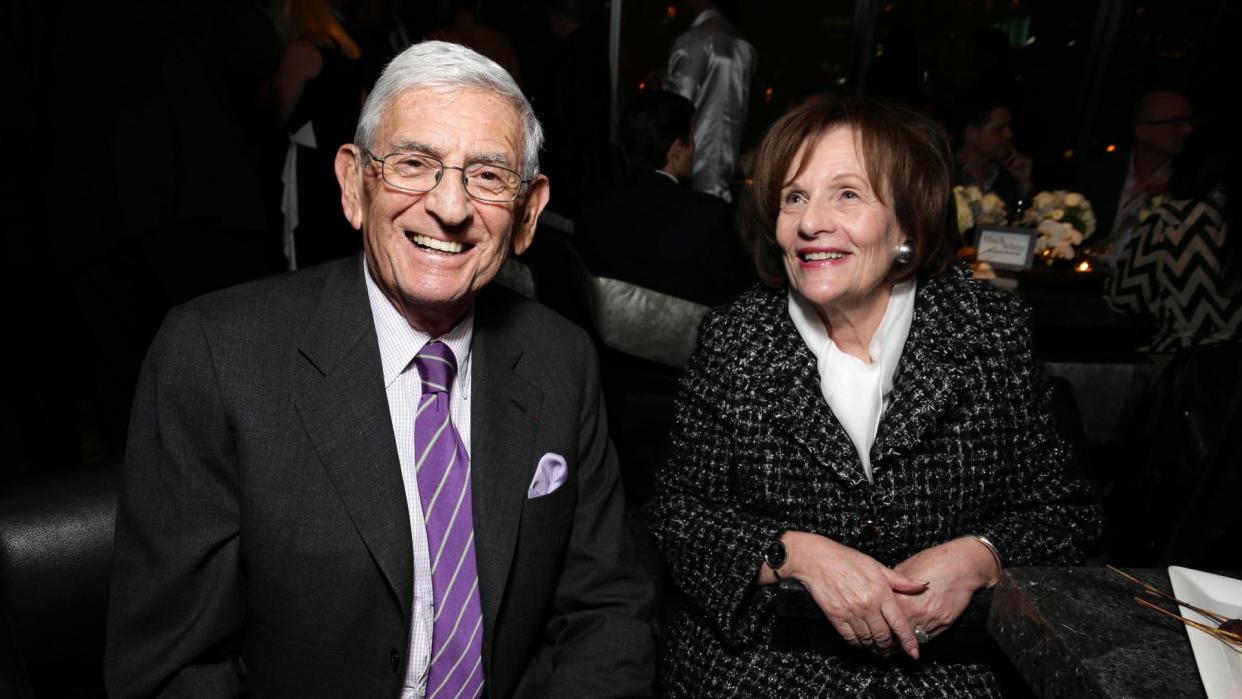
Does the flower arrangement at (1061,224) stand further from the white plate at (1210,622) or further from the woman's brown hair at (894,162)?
the white plate at (1210,622)

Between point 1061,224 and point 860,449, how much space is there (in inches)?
96.8

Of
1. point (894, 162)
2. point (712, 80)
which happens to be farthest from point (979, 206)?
point (894, 162)

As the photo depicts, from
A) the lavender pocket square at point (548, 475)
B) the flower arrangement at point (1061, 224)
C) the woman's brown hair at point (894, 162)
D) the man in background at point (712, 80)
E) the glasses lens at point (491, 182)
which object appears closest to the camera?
the glasses lens at point (491, 182)

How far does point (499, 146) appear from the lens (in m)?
1.25

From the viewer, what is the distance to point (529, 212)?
1393 millimetres

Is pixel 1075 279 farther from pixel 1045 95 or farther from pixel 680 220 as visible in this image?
pixel 1045 95

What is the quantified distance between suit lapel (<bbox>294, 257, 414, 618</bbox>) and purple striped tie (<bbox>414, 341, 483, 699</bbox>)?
60 mm

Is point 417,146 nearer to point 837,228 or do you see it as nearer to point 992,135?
point 837,228

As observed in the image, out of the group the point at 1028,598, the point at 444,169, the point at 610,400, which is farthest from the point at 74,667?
→ the point at 610,400

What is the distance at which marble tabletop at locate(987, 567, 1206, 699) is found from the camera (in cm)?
94

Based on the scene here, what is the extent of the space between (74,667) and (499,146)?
97 cm

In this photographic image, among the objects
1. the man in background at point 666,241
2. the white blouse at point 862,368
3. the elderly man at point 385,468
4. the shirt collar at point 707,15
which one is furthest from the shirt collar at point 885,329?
the shirt collar at point 707,15

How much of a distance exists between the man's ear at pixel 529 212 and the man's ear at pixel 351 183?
0.78 ft

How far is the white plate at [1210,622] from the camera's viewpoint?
3.06 ft
